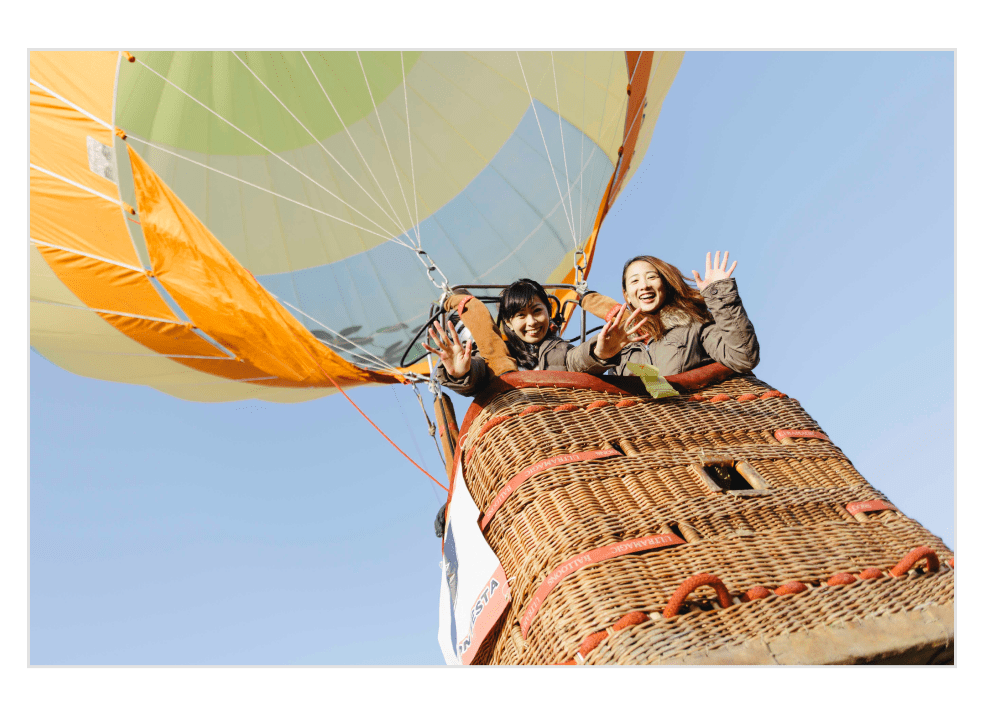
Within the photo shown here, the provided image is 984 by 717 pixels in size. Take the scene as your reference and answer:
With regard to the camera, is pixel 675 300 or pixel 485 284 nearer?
pixel 675 300

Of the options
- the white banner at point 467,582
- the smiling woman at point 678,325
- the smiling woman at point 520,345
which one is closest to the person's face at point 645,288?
the smiling woman at point 678,325

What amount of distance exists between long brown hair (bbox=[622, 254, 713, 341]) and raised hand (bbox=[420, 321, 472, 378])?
550mm

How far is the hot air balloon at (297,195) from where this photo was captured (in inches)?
103

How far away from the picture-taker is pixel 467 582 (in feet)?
5.42

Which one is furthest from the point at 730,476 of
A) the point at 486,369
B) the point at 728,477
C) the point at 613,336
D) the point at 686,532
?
the point at 486,369

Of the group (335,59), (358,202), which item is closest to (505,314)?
(335,59)

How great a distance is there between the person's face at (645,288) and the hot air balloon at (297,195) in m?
0.82

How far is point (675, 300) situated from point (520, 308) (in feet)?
1.44

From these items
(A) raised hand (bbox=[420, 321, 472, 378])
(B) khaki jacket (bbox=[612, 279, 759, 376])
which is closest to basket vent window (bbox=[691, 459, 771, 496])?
(B) khaki jacket (bbox=[612, 279, 759, 376])

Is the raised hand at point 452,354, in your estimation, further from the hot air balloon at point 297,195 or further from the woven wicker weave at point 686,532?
the hot air balloon at point 297,195

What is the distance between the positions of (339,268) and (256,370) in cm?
111

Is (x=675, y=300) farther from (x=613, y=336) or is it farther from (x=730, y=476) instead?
(x=730, y=476)

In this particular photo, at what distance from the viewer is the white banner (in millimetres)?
1508

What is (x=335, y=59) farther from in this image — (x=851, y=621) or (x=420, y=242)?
(x=851, y=621)
